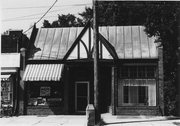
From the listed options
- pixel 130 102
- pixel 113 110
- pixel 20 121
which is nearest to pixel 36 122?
pixel 20 121

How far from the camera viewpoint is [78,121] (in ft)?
63.2

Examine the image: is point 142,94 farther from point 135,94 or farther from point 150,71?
point 150,71

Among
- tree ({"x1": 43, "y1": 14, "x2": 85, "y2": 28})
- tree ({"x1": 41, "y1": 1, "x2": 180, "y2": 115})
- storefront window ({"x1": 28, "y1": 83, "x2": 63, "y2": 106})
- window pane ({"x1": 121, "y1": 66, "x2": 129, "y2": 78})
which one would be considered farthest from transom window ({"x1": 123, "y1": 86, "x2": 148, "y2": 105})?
tree ({"x1": 43, "y1": 14, "x2": 85, "y2": 28})

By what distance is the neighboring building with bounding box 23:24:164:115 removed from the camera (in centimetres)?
2216

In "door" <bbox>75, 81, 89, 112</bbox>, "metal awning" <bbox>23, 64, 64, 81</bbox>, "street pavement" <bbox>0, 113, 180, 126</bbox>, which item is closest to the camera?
"street pavement" <bbox>0, 113, 180, 126</bbox>

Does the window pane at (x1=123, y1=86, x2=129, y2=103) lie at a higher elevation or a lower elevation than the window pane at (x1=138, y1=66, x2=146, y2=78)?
lower

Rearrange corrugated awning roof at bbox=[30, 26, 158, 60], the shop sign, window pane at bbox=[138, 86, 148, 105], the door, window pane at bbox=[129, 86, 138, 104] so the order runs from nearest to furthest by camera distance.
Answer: window pane at bbox=[138, 86, 148, 105] → window pane at bbox=[129, 86, 138, 104] → corrugated awning roof at bbox=[30, 26, 158, 60] → the shop sign → the door

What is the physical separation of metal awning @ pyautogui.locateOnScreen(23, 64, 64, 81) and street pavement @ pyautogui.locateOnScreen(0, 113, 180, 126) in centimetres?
252

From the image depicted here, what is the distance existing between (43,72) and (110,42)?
521 cm

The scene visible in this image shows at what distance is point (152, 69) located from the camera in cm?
2239

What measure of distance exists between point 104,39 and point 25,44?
5.66m

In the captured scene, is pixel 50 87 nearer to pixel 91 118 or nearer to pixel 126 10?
pixel 91 118

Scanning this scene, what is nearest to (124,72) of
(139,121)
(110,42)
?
(110,42)

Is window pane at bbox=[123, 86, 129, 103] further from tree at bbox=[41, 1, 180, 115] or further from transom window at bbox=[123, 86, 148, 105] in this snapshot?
tree at bbox=[41, 1, 180, 115]
